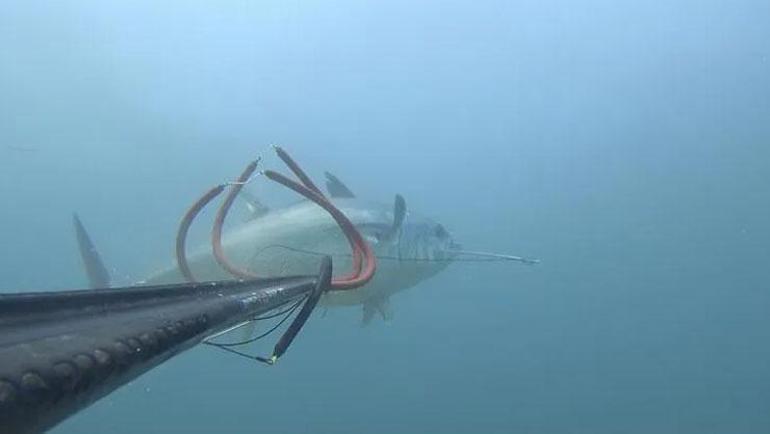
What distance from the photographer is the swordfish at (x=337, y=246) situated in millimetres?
7184

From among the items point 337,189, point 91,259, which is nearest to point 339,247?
point 337,189

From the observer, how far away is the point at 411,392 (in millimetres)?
30875

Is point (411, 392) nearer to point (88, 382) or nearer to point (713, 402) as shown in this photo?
point (713, 402)

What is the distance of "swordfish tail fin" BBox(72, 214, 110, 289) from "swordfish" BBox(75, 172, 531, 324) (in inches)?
57.2

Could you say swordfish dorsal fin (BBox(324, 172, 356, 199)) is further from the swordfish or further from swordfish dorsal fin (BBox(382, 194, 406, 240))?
swordfish dorsal fin (BBox(382, 194, 406, 240))

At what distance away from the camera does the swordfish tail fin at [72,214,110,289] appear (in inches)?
347

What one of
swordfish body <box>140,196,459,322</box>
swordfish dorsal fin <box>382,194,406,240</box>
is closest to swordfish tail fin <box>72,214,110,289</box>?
swordfish body <box>140,196,459,322</box>

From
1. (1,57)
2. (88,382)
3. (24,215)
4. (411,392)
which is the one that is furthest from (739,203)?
(88,382)

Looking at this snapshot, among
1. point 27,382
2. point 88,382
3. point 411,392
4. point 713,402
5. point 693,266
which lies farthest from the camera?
point 693,266

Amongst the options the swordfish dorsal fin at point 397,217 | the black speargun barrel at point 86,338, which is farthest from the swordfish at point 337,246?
the black speargun barrel at point 86,338

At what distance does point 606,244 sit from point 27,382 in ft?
192

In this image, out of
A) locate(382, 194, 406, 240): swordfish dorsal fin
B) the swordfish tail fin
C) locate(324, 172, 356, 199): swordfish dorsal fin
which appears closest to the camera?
locate(382, 194, 406, 240): swordfish dorsal fin

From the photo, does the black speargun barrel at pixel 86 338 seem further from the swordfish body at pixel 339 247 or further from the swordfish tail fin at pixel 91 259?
the swordfish tail fin at pixel 91 259

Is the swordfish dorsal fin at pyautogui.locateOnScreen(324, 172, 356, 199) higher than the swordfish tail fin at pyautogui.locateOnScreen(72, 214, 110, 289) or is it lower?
higher
